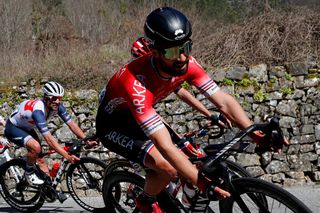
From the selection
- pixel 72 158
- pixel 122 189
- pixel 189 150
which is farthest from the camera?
pixel 72 158

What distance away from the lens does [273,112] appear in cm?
817

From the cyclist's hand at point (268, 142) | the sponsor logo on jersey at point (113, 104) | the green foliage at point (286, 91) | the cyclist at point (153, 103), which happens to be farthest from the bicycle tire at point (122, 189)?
the green foliage at point (286, 91)

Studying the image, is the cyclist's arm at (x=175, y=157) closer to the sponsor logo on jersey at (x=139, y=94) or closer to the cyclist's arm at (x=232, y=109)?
the sponsor logo on jersey at (x=139, y=94)

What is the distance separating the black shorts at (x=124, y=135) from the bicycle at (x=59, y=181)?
187 centimetres

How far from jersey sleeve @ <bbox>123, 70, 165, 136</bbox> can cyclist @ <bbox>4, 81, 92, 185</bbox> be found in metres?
2.81

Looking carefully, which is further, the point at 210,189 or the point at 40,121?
the point at 40,121

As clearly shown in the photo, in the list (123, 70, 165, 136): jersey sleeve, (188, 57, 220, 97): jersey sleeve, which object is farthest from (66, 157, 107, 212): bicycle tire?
(123, 70, 165, 136): jersey sleeve

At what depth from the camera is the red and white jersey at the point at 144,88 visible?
358 cm

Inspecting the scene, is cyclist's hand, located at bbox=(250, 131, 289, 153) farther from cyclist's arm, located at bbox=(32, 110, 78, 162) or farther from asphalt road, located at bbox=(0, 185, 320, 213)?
cyclist's arm, located at bbox=(32, 110, 78, 162)

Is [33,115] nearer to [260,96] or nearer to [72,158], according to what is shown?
[72,158]

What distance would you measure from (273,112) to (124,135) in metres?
4.56

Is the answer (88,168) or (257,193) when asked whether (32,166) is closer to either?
(88,168)

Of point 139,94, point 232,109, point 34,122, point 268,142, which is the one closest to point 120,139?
point 139,94

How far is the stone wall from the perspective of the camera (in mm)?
7977
